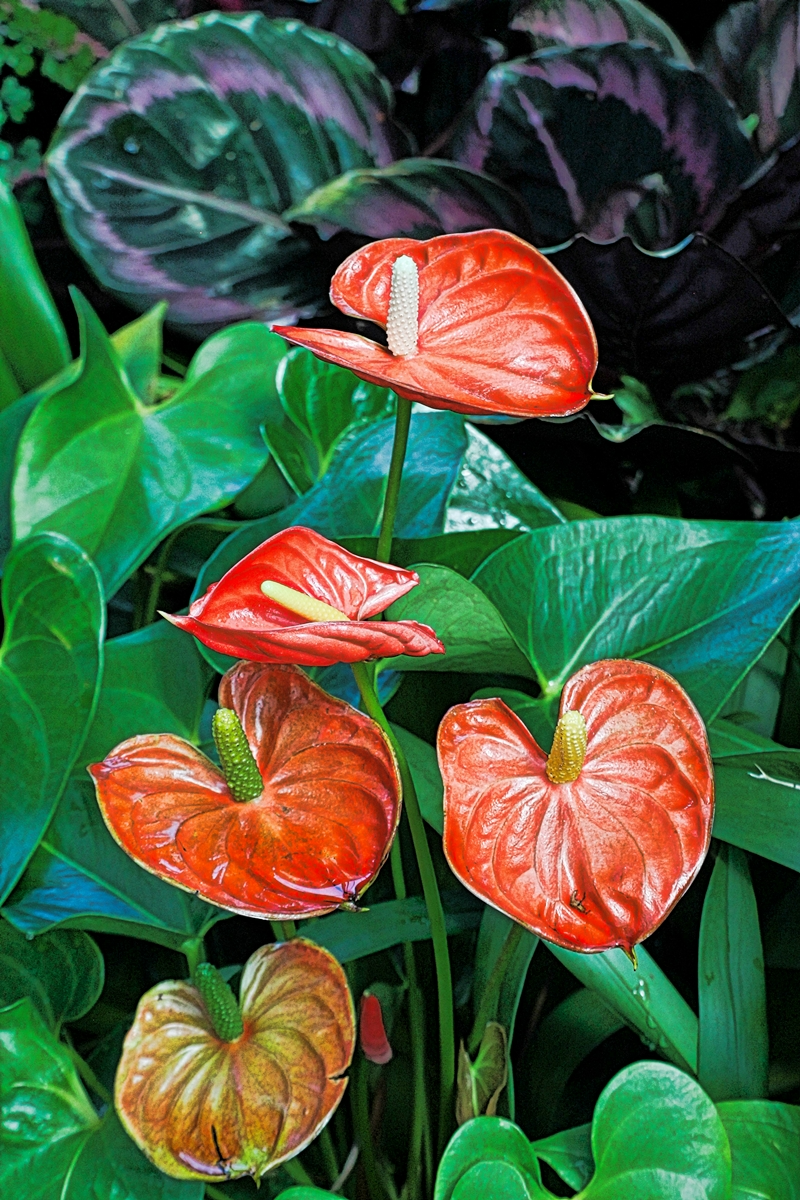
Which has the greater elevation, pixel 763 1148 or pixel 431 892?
pixel 431 892

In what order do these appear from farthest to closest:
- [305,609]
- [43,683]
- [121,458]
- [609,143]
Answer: [609,143] < [121,458] < [43,683] < [305,609]

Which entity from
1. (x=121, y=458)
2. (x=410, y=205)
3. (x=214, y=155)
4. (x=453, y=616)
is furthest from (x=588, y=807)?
(x=214, y=155)

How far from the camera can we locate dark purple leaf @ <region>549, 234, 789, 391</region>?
0.55 metres

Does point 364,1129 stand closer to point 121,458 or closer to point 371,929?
point 371,929

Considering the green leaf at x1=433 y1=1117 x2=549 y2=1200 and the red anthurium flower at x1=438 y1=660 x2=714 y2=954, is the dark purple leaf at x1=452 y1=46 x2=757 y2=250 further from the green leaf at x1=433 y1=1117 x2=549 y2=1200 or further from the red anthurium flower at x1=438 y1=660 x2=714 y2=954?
the green leaf at x1=433 y1=1117 x2=549 y2=1200

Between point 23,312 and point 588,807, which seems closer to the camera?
point 588,807

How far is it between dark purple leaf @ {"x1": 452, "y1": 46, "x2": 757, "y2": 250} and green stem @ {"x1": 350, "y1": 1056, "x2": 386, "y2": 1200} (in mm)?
541

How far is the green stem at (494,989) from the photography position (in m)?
0.38

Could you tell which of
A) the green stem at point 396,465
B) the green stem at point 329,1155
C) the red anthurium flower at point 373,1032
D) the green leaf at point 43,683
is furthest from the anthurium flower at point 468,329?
the green stem at point 329,1155

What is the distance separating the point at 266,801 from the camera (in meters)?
0.32

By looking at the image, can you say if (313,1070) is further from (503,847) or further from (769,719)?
(769,719)

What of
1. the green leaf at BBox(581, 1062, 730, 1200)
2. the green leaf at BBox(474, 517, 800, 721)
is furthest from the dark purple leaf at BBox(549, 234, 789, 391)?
the green leaf at BBox(581, 1062, 730, 1200)

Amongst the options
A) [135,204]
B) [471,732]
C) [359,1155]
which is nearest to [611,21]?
[135,204]

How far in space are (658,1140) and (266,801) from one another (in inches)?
7.4
